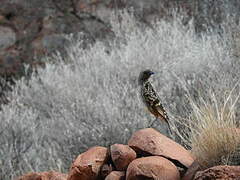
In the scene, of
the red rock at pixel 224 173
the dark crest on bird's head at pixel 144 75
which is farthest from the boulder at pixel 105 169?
the red rock at pixel 224 173

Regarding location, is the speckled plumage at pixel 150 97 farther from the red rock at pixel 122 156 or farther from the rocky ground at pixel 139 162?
the red rock at pixel 122 156

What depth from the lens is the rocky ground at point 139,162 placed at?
11.8ft

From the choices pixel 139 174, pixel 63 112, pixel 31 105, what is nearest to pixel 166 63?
pixel 63 112

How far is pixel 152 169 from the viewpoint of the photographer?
356 centimetres

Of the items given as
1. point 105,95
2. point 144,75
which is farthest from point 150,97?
point 105,95

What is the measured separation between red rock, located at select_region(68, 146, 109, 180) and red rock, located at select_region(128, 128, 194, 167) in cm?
25

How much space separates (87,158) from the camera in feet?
13.4

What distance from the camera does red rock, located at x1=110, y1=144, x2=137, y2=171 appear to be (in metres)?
3.90

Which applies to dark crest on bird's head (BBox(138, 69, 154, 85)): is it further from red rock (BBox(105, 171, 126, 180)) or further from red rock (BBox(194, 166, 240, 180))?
red rock (BBox(194, 166, 240, 180))

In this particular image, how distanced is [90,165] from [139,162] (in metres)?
Answer: 0.52

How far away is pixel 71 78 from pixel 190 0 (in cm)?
295

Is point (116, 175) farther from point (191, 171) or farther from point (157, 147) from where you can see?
point (191, 171)

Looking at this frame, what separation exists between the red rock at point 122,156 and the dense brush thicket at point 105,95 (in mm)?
1018

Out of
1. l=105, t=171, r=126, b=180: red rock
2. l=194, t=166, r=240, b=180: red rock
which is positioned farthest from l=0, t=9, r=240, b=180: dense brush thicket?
l=194, t=166, r=240, b=180: red rock
